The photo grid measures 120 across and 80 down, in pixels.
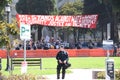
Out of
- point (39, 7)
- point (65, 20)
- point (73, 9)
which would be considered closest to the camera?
point (65, 20)

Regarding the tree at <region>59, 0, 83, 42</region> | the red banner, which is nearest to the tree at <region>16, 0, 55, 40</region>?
the tree at <region>59, 0, 83, 42</region>

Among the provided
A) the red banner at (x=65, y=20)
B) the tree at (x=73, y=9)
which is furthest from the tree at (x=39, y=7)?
the red banner at (x=65, y=20)

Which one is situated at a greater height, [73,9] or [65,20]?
[73,9]

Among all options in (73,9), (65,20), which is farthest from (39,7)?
(65,20)

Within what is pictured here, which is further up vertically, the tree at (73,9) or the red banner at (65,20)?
→ the tree at (73,9)

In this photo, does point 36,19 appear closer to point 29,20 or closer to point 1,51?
point 29,20

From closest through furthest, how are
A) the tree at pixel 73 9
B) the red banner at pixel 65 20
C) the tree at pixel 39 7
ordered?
Result: 1. the red banner at pixel 65 20
2. the tree at pixel 39 7
3. the tree at pixel 73 9

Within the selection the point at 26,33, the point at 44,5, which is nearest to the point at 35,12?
the point at 44,5

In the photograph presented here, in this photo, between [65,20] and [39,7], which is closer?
[65,20]

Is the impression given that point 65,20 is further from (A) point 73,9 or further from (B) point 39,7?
(A) point 73,9

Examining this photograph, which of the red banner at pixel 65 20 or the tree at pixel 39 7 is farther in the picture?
the tree at pixel 39 7

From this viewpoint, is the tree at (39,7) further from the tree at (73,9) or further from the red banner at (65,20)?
the red banner at (65,20)

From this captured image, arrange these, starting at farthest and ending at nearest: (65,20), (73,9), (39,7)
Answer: (73,9), (39,7), (65,20)

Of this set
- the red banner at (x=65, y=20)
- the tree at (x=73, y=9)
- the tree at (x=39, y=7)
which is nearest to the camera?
the red banner at (x=65, y=20)
